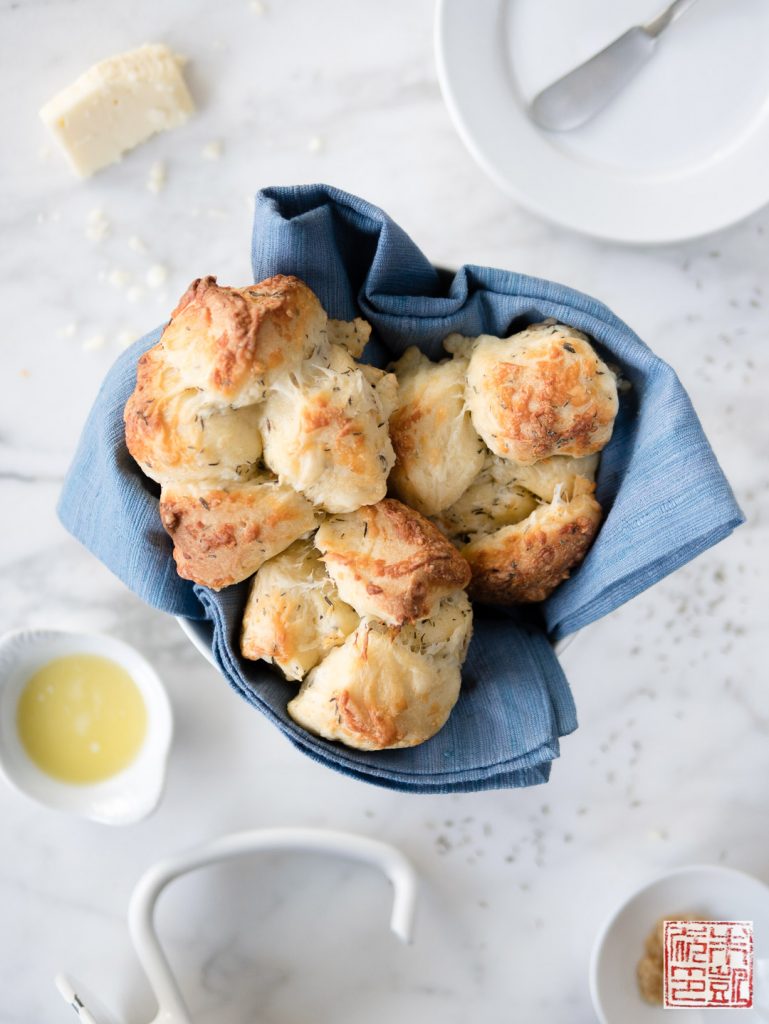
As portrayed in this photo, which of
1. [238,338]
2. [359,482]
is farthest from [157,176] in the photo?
[359,482]

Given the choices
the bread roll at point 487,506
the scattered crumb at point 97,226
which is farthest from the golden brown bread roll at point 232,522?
the scattered crumb at point 97,226

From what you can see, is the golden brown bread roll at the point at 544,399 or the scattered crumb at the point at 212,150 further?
the scattered crumb at the point at 212,150

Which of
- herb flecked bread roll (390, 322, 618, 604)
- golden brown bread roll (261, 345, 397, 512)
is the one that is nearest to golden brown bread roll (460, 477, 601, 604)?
herb flecked bread roll (390, 322, 618, 604)

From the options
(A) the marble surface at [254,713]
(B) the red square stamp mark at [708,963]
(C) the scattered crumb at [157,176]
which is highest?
(C) the scattered crumb at [157,176]

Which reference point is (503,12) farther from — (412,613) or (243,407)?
(412,613)

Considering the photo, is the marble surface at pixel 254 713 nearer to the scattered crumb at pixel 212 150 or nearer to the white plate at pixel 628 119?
the scattered crumb at pixel 212 150

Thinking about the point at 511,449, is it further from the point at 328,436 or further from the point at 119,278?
the point at 119,278
